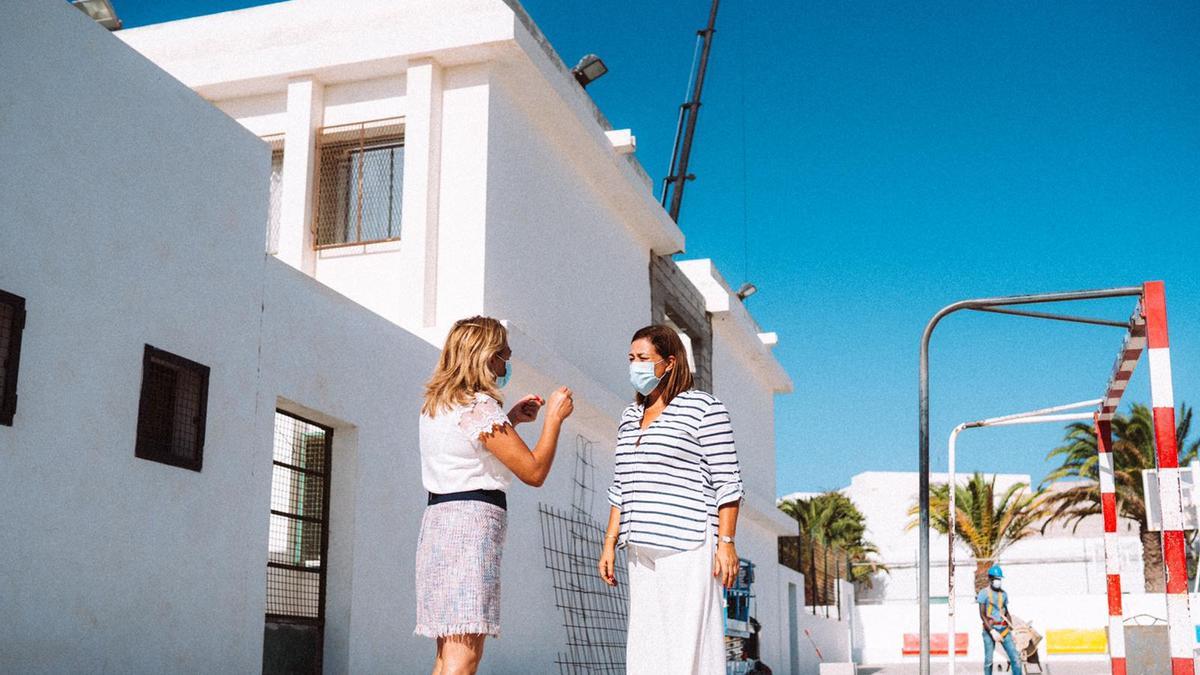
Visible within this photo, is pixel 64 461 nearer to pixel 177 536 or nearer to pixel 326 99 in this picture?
pixel 177 536

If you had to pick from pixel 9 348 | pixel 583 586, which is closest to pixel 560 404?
pixel 9 348

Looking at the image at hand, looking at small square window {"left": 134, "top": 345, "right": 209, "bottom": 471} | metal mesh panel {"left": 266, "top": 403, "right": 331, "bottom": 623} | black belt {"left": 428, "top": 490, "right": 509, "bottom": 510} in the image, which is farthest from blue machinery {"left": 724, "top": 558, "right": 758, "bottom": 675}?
black belt {"left": 428, "top": 490, "right": 509, "bottom": 510}

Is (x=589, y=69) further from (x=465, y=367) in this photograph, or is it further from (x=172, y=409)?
(x=465, y=367)

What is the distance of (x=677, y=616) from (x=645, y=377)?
0.91 m

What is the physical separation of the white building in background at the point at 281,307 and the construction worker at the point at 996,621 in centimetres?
416

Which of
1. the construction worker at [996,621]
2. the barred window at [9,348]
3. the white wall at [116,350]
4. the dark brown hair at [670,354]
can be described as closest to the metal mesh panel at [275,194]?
the white wall at [116,350]

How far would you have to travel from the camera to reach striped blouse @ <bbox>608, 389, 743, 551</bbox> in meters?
4.36

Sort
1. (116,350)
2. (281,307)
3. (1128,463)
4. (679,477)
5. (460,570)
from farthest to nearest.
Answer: (1128,463), (281,307), (116,350), (679,477), (460,570)

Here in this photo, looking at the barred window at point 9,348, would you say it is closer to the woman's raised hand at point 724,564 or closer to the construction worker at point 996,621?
the woman's raised hand at point 724,564

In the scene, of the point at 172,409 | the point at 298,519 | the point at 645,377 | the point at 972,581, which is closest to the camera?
the point at 645,377

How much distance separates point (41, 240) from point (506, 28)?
223 inches

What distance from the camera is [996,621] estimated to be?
13.2 meters

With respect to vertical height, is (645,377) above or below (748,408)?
below

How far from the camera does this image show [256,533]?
285 inches
